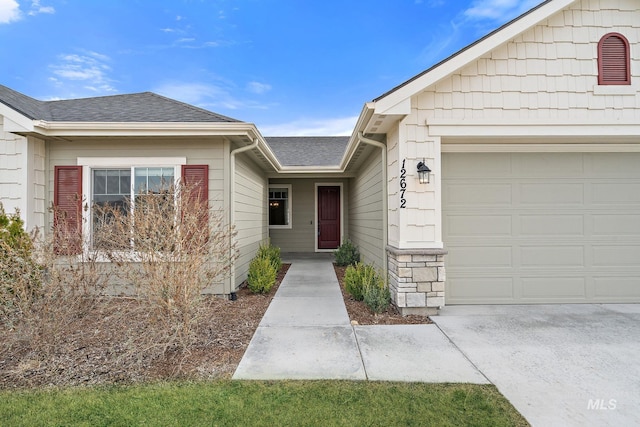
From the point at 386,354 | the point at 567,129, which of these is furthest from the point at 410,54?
the point at 386,354

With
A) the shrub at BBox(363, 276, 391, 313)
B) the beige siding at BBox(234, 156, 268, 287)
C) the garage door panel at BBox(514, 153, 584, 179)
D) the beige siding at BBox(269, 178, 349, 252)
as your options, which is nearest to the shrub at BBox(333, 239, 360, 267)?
the beige siding at BBox(234, 156, 268, 287)

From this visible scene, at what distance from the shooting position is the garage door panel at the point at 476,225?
16.8 feet

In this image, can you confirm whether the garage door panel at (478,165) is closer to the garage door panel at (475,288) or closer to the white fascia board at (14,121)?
the garage door panel at (475,288)

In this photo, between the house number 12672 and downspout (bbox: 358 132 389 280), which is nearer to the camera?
the house number 12672

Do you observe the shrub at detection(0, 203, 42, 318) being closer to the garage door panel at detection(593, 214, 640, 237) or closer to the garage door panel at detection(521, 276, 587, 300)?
the garage door panel at detection(521, 276, 587, 300)

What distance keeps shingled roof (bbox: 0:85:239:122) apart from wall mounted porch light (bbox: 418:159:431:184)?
3.06 meters

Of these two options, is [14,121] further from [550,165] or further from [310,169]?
[550,165]

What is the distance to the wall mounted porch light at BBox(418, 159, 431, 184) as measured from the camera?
4.53 m

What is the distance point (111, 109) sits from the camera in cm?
612

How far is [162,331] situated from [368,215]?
5027mm

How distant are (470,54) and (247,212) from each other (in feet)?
16.5

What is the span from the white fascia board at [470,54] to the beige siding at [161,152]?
282cm

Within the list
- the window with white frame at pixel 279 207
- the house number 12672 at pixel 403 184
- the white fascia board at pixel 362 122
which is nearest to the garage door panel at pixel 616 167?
the house number 12672 at pixel 403 184

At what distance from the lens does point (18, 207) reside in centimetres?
525
